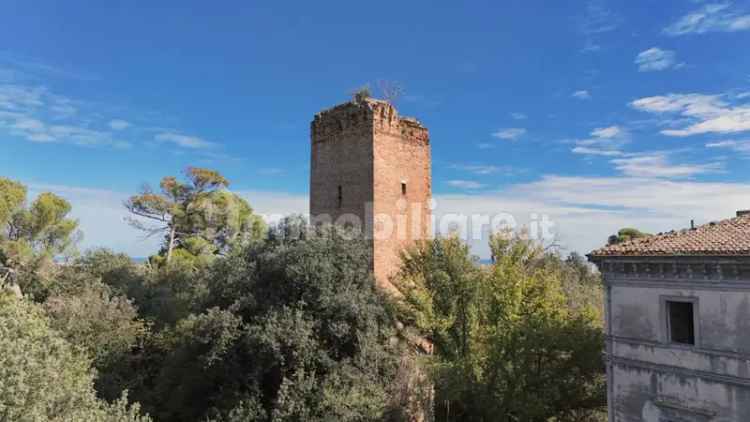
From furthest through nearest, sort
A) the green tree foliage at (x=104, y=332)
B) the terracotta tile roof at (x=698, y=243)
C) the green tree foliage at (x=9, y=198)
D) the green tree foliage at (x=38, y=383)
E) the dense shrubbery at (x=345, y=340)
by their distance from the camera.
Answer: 1. the green tree foliage at (x=9, y=198)
2. the green tree foliage at (x=104, y=332)
3. the dense shrubbery at (x=345, y=340)
4. the terracotta tile roof at (x=698, y=243)
5. the green tree foliage at (x=38, y=383)

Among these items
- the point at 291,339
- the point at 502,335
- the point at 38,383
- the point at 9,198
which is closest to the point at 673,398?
the point at 502,335

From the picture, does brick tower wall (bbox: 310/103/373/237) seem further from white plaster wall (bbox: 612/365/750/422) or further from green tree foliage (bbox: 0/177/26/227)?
green tree foliage (bbox: 0/177/26/227)

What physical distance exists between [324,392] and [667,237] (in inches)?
314

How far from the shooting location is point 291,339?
11500 millimetres

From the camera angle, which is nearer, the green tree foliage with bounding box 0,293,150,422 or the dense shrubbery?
the green tree foliage with bounding box 0,293,150,422

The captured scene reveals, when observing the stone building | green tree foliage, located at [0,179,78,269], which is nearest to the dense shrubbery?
the stone building

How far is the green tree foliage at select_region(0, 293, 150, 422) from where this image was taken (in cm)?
765

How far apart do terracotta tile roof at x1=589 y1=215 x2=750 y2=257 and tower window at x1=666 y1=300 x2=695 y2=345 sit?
1.03 metres

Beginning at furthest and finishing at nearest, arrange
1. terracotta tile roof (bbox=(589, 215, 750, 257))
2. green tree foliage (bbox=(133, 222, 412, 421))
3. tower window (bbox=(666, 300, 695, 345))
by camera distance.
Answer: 1. green tree foliage (bbox=(133, 222, 412, 421))
2. tower window (bbox=(666, 300, 695, 345))
3. terracotta tile roof (bbox=(589, 215, 750, 257))

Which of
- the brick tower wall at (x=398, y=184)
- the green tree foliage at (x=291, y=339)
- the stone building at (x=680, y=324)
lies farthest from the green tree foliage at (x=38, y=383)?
the stone building at (x=680, y=324)

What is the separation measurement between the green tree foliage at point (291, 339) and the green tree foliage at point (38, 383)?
2918mm

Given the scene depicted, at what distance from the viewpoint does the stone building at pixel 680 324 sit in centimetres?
848

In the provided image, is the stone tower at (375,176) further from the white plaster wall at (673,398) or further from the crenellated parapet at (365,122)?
the white plaster wall at (673,398)

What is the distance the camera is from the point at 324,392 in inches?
440
